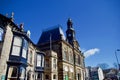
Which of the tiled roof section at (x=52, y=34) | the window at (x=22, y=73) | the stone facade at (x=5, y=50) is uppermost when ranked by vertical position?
the tiled roof section at (x=52, y=34)

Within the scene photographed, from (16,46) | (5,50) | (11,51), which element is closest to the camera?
(5,50)

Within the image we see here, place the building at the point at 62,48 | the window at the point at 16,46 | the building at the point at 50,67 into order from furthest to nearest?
1. the building at the point at 62,48
2. the building at the point at 50,67
3. the window at the point at 16,46

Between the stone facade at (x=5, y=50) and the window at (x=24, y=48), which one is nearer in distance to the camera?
the stone facade at (x=5, y=50)

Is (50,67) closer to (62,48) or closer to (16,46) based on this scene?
(62,48)

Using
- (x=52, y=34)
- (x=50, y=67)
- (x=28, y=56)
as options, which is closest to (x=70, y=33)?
(x=52, y=34)

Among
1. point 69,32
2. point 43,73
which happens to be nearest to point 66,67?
point 43,73

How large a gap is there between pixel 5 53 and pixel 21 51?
7.86 ft

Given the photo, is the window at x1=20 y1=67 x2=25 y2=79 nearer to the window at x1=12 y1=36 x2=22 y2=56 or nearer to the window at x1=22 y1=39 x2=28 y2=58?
the window at x1=22 y1=39 x2=28 y2=58

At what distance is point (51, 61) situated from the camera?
24984 millimetres

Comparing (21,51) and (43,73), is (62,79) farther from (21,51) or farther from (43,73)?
(21,51)

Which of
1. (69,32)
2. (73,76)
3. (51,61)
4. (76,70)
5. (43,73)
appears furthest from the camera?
(69,32)

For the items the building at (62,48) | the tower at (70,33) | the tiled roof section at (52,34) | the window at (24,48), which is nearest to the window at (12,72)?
the window at (24,48)

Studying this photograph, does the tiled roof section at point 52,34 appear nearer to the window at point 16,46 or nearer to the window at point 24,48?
the window at point 24,48

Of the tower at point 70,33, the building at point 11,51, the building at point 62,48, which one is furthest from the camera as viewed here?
the tower at point 70,33
